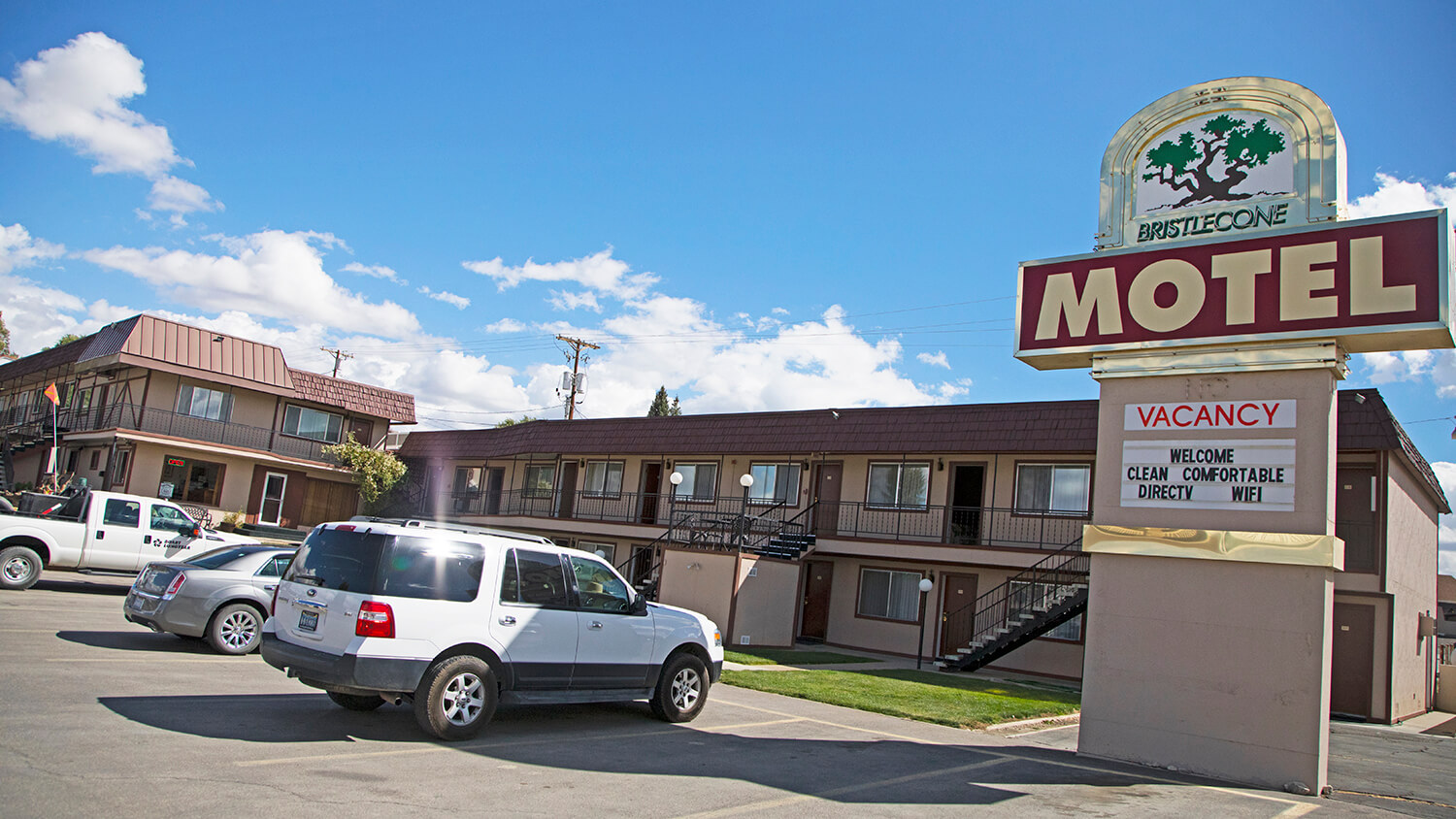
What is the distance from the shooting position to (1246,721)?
345 inches

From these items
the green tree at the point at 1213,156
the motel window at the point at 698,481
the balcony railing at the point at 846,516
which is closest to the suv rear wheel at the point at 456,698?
the green tree at the point at 1213,156

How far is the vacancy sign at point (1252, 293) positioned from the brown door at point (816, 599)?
14.9 meters

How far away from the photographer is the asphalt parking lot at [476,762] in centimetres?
582

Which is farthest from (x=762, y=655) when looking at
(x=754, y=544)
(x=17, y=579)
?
(x=17, y=579)

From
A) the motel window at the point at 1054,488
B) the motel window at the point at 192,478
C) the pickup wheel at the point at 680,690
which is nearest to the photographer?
the pickup wheel at the point at 680,690

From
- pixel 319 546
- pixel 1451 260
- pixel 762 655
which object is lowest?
pixel 762 655

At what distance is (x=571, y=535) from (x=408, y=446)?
447 inches

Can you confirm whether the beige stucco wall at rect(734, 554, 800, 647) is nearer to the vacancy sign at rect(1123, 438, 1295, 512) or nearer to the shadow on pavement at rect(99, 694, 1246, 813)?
the shadow on pavement at rect(99, 694, 1246, 813)

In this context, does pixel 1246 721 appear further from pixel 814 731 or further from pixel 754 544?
pixel 754 544

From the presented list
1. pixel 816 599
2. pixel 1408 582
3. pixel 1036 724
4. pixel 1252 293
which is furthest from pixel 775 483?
pixel 1252 293

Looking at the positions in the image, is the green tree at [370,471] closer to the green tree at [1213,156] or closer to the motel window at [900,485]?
the motel window at [900,485]

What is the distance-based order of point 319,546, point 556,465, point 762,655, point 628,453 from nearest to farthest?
1. point 319,546
2. point 762,655
3. point 628,453
4. point 556,465

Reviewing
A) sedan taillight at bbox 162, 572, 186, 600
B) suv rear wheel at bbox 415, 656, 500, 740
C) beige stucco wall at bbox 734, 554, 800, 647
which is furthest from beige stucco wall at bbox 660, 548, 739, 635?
suv rear wheel at bbox 415, 656, 500, 740

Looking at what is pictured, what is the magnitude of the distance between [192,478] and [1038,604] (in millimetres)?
28799
